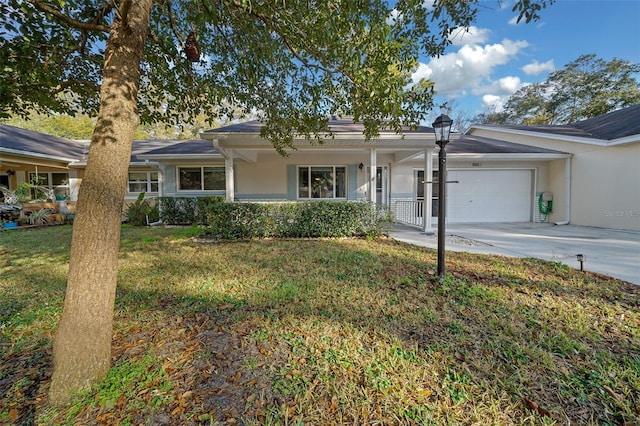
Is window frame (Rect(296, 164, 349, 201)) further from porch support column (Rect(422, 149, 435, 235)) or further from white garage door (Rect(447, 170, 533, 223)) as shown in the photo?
white garage door (Rect(447, 170, 533, 223))

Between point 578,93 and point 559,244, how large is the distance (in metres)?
24.2

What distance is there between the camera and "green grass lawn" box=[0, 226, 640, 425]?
1.73 m

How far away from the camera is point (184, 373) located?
2080 mm

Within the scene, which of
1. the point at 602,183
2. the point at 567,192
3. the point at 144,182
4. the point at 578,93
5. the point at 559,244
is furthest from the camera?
the point at 578,93

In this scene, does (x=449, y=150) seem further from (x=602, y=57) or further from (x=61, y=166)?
(x=602, y=57)

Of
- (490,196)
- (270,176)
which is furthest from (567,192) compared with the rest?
(270,176)

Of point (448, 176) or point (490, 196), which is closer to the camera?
point (448, 176)

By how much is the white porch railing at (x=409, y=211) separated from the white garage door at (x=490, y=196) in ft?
3.88

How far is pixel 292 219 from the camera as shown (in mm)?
7418

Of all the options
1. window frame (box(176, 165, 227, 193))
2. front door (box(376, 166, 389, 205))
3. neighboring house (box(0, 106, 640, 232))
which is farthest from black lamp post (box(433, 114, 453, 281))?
window frame (box(176, 165, 227, 193))

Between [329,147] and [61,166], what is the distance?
13.0 meters

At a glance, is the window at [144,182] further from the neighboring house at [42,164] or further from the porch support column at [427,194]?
the porch support column at [427,194]

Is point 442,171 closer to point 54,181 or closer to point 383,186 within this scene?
point 383,186

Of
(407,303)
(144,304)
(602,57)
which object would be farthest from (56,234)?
(602,57)
